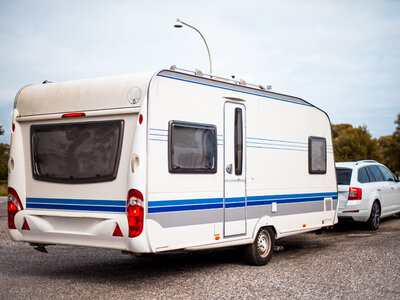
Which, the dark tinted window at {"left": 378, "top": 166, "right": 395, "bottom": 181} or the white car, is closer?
the white car

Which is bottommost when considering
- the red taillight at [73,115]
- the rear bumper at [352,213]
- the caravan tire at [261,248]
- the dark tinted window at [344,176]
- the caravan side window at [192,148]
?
the caravan tire at [261,248]

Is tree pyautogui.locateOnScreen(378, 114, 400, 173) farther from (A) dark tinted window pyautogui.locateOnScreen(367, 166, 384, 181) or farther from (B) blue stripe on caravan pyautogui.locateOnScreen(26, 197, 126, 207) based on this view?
(B) blue stripe on caravan pyautogui.locateOnScreen(26, 197, 126, 207)

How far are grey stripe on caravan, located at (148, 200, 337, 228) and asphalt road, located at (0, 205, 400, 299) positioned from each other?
0.81m

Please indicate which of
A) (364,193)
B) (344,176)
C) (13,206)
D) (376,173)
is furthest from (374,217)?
(13,206)

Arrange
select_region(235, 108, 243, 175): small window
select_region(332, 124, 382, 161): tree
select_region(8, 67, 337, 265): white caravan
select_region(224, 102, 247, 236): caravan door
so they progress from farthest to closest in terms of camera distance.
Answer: select_region(332, 124, 382, 161): tree → select_region(235, 108, 243, 175): small window → select_region(224, 102, 247, 236): caravan door → select_region(8, 67, 337, 265): white caravan

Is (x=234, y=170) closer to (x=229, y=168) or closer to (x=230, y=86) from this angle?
(x=229, y=168)

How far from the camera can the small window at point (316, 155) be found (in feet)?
32.3

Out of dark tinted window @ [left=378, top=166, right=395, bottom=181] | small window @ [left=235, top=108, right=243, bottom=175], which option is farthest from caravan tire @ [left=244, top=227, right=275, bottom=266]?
dark tinted window @ [left=378, top=166, right=395, bottom=181]

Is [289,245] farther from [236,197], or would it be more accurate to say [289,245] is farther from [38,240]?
[38,240]

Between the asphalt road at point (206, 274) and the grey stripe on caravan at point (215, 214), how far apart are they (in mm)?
809

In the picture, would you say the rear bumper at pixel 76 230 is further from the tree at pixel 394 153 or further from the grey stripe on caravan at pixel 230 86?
the tree at pixel 394 153

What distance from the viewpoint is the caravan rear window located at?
Answer: 22.7ft

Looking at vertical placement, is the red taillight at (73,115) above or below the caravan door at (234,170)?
above

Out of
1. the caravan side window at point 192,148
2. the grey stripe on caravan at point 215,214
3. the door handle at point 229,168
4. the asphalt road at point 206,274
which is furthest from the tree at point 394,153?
the caravan side window at point 192,148
